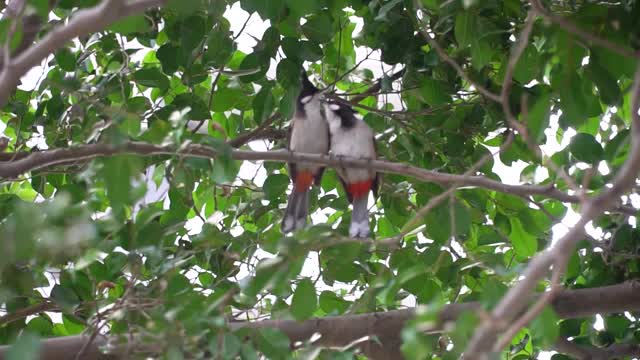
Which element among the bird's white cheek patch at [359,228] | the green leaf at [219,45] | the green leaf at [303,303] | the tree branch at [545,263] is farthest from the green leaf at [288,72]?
the tree branch at [545,263]

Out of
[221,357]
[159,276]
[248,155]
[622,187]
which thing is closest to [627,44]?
[622,187]

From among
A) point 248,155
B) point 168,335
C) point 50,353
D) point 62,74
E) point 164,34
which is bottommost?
point 168,335

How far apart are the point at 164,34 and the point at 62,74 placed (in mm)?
414

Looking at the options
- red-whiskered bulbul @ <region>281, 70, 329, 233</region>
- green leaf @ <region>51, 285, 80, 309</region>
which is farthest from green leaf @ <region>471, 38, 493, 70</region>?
green leaf @ <region>51, 285, 80, 309</region>

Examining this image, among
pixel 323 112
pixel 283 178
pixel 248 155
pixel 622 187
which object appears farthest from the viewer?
pixel 323 112

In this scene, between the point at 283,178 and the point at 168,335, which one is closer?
the point at 168,335

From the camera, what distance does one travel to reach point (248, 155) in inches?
79.4

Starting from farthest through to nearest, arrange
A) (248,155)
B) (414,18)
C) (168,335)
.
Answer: (414,18) → (248,155) → (168,335)

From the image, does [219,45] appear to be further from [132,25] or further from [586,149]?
[586,149]

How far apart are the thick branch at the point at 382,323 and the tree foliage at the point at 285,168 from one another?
3.5 inches

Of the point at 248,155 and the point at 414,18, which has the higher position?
the point at 414,18

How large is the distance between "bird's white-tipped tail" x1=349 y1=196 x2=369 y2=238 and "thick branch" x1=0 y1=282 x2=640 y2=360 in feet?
1.49

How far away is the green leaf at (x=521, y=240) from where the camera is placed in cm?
308

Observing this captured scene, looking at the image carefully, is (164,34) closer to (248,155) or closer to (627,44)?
(248,155)
